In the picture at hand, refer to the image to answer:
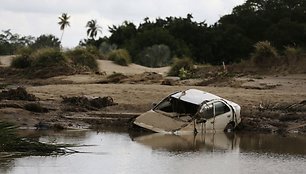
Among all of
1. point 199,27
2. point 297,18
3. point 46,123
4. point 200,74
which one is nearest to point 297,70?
point 200,74

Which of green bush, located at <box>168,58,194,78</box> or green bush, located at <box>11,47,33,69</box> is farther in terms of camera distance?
green bush, located at <box>11,47,33,69</box>

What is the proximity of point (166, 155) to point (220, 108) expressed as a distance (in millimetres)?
6985

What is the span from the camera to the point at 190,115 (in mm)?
26500

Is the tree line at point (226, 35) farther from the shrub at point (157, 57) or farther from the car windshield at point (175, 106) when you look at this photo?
the car windshield at point (175, 106)

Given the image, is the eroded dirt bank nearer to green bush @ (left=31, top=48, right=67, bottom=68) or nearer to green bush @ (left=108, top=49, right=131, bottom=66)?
green bush @ (left=31, top=48, right=67, bottom=68)

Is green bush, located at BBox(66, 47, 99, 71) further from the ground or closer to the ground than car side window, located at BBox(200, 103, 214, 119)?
further from the ground

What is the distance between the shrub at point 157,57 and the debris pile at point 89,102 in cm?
4394

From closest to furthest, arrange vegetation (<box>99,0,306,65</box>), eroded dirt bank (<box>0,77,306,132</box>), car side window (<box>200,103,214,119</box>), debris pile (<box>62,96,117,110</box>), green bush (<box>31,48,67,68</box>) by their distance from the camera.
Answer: car side window (<box>200,103,214,119</box>) < eroded dirt bank (<box>0,77,306,132</box>) < debris pile (<box>62,96,117,110</box>) < green bush (<box>31,48,67,68</box>) < vegetation (<box>99,0,306,65</box>)

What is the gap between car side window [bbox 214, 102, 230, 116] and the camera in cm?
2689

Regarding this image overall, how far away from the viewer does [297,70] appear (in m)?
42.5

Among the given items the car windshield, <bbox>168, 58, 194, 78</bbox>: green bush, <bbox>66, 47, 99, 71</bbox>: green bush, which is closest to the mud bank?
the car windshield

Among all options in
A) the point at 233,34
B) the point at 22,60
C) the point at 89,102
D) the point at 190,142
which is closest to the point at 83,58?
the point at 22,60

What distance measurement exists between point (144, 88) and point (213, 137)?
1066 centimetres

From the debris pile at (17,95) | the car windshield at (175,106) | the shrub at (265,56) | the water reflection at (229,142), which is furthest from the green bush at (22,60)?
the water reflection at (229,142)
